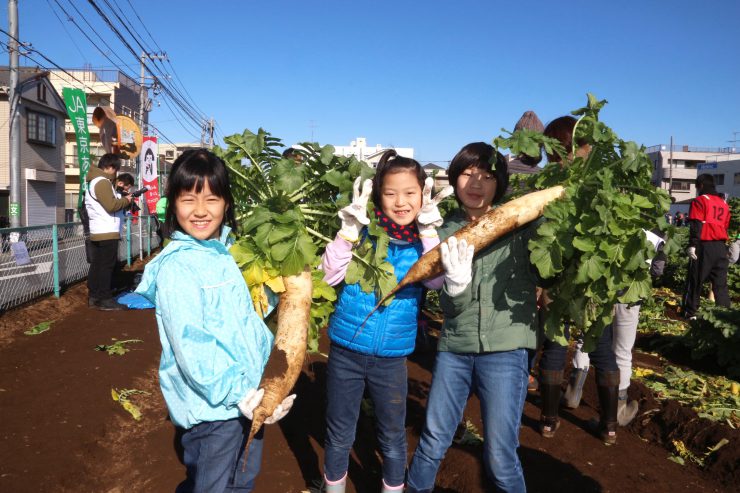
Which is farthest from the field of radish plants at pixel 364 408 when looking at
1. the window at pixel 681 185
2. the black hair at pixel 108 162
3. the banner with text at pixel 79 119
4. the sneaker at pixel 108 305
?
the window at pixel 681 185

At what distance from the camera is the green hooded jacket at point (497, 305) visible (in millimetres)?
2311

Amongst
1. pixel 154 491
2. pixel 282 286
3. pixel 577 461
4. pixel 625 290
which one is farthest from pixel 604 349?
pixel 154 491

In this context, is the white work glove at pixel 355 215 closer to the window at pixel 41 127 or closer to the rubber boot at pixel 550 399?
the rubber boot at pixel 550 399

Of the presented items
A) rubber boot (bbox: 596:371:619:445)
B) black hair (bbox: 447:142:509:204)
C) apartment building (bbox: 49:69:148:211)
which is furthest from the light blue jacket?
apartment building (bbox: 49:69:148:211)

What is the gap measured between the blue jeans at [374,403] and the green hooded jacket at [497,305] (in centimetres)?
32

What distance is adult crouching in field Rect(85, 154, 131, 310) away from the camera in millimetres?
7219

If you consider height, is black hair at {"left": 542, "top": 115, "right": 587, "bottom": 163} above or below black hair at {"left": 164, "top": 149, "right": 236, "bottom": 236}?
above

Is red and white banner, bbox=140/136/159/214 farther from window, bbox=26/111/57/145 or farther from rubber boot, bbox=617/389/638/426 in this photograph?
window, bbox=26/111/57/145

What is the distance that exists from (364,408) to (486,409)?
2180 mm

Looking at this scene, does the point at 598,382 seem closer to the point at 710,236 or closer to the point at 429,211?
the point at 429,211

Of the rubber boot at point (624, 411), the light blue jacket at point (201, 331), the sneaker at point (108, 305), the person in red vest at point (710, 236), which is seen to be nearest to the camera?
the light blue jacket at point (201, 331)

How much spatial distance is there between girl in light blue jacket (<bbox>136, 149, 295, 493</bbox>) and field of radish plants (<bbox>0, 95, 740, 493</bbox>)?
291mm

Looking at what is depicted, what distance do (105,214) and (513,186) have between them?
6.42 meters

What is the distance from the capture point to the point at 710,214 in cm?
730
